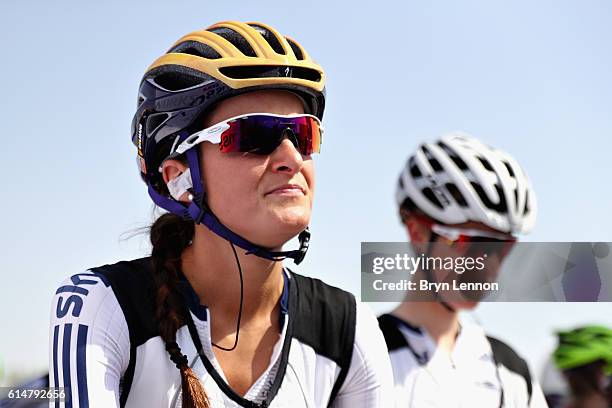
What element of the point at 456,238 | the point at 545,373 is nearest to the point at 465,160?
the point at 456,238

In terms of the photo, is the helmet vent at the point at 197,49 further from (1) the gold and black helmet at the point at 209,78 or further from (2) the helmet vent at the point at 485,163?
(2) the helmet vent at the point at 485,163

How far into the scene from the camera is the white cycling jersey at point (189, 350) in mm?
3439

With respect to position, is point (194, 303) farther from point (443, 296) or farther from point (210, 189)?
point (443, 296)

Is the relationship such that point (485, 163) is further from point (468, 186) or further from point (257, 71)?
point (257, 71)

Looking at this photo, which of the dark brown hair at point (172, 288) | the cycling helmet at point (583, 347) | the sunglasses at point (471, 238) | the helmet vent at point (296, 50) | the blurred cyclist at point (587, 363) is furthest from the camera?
the sunglasses at point (471, 238)

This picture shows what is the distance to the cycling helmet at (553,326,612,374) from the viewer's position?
5.98m

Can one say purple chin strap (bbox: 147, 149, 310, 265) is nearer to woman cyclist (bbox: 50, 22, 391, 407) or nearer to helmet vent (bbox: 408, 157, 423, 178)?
woman cyclist (bbox: 50, 22, 391, 407)

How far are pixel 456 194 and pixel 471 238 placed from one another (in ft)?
1.34

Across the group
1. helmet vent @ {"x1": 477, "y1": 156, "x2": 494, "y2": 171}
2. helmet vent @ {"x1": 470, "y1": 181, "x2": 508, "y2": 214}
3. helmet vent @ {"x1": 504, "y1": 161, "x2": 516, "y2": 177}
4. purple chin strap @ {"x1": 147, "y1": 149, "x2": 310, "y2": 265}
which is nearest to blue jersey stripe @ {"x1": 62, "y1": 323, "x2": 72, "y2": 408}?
purple chin strap @ {"x1": 147, "y1": 149, "x2": 310, "y2": 265}

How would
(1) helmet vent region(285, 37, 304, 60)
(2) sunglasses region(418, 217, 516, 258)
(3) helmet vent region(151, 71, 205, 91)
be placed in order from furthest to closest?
(2) sunglasses region(418, 217, 516, 258)
(1) helmet vent region(285, 37, 304, 60)
(3) helmet vent region(151, 71, 205, 91)

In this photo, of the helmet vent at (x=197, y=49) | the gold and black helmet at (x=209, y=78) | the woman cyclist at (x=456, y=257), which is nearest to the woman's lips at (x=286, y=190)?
the gold and black helmet at (x=209, y=78)

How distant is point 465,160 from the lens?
6.57 m

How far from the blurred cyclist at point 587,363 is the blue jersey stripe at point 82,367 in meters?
3.62

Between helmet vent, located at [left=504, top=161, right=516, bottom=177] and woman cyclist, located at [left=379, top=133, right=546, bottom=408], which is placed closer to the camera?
woman cyclist, located at [left=379, top=133, right=546, bottom=408]
